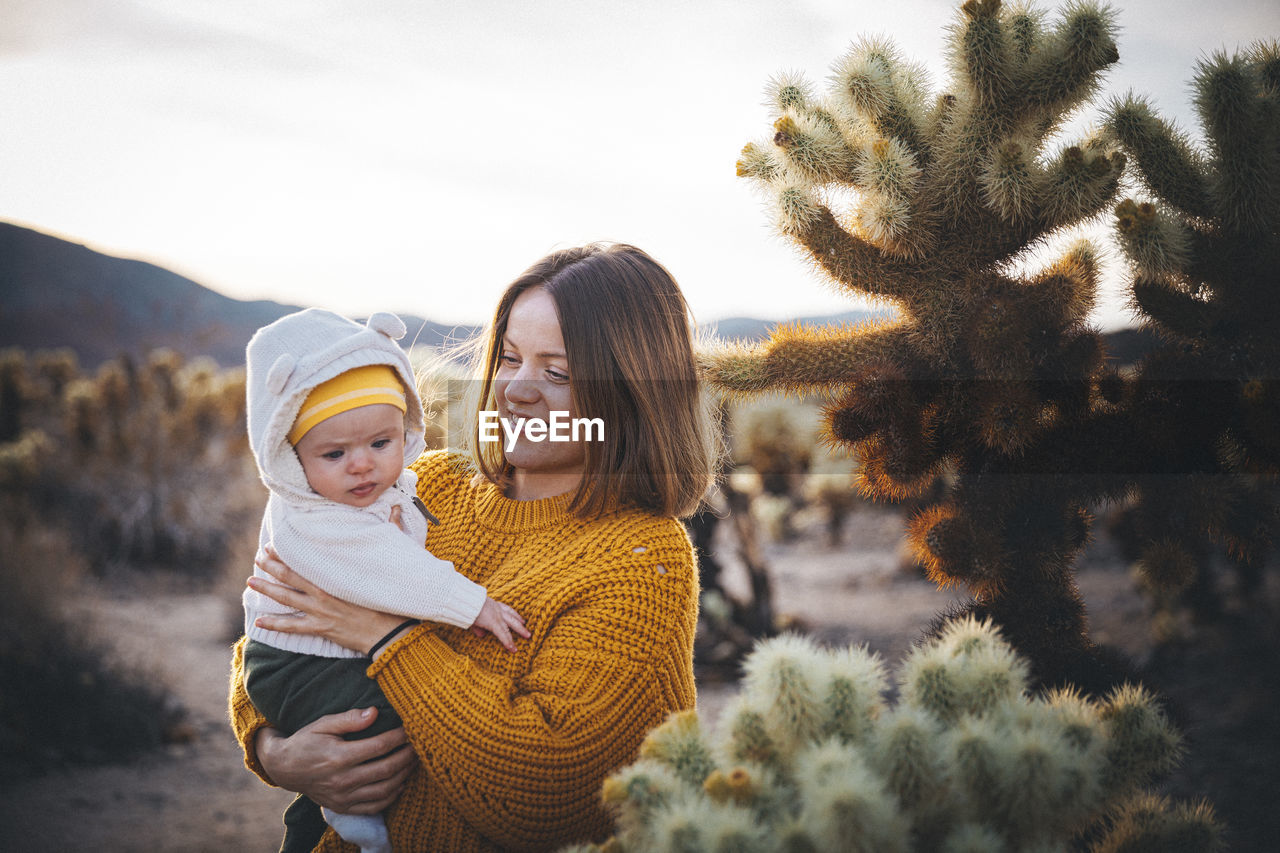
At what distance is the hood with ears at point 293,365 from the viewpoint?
1715mm

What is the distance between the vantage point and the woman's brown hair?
6.24 feet

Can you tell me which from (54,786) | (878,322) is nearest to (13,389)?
(54,786)

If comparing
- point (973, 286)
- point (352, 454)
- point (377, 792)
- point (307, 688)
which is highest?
point (973, 286)

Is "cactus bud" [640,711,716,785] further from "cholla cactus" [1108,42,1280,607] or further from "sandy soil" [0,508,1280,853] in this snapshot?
"sandy soil" [0,508,1280,853]

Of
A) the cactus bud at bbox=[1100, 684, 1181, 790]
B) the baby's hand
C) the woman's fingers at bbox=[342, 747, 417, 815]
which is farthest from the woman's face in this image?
the cactus bud at bbox=[1100, 684, 1181, 790]

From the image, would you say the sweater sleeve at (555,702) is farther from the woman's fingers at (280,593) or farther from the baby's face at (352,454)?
the baby's face at (352,454)

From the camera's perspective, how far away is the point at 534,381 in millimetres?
1898

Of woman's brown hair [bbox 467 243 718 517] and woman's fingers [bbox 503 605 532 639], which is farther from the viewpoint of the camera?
woman's brown hair [bbox 467 243 718 517]

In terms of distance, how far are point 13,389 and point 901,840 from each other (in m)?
8.36

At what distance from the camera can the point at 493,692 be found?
5.31ft

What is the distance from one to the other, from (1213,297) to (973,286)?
56 cm

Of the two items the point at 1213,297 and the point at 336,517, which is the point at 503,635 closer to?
the point at 336,517

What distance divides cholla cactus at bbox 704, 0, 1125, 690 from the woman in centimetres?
48

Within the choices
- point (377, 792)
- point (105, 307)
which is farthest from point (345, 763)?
point (105, 307)
